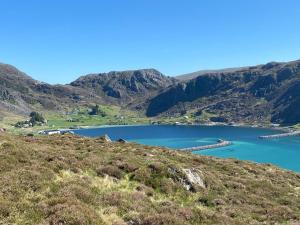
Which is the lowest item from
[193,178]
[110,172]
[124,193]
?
[193,178]

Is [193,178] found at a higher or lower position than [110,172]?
lower

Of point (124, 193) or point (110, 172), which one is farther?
point (110, 172)

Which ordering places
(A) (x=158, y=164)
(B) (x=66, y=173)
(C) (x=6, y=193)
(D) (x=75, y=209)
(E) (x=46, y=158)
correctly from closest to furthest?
1. (D) (x=75, y=209)
2. (C) (x=6, y=193)
3. (B) (x=66, y=173)
4. (E) (x=46, y=158)
5. (A) (x=158, y=164)

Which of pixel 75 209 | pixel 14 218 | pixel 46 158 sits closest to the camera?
pixel 14 218

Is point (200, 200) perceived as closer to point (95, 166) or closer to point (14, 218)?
point (95, 166)

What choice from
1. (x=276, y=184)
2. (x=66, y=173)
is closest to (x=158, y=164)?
(x=66, y=173)

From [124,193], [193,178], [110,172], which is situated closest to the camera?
[124,193]

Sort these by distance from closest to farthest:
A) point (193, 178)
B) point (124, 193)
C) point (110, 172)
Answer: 1. point (124, 193)
2. point (110, 172)
3. point (193, 178)

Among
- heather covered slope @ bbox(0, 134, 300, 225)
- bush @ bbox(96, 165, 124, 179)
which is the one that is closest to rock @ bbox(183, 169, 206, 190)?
heather covered slope @ bbox(0, 134, 300, 225)

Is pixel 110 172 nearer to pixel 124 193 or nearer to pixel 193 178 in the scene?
pixel 124 193

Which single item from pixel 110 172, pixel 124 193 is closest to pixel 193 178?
pixel 110 172
